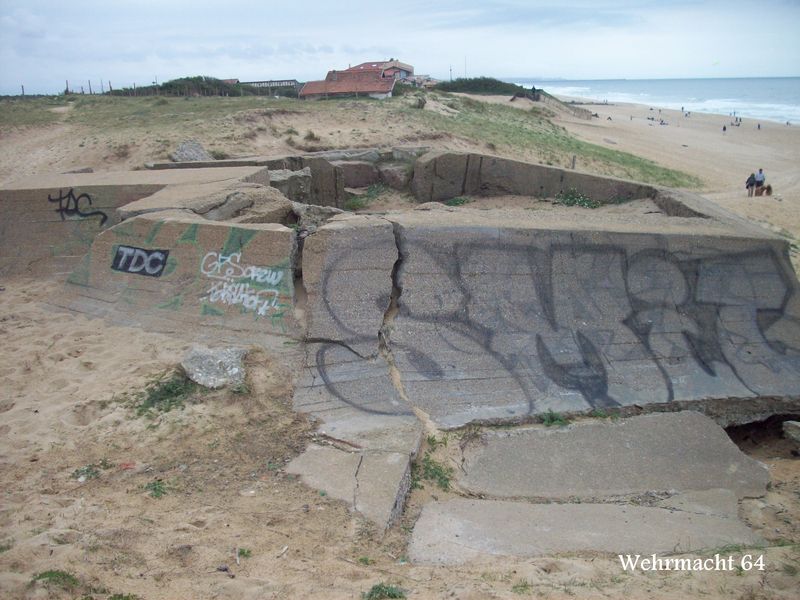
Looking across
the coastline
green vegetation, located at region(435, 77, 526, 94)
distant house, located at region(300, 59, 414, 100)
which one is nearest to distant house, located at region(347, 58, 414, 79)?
green vegetation, located at region(435, 77, 526, 94)

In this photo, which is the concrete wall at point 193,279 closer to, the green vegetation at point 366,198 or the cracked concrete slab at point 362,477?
the cracked concrete slab at point 362,477

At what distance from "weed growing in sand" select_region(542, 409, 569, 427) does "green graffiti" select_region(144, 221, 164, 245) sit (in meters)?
4.24

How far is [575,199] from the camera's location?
9406 millimetres

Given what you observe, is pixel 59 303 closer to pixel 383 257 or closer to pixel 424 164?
pixel 383 257

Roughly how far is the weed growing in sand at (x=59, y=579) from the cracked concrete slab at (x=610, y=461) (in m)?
2.64

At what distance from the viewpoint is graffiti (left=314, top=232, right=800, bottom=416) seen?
5547 mm

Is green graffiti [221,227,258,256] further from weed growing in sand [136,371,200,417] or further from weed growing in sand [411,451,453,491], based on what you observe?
weed growing in sand [411,451,453,491]

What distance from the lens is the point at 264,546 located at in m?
3.53

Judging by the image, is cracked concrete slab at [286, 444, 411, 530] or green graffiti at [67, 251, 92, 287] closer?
cracked concrete slab at [286, 444, 411, 530]

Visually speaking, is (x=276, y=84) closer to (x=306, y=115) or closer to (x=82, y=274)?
(x=306, y=115)

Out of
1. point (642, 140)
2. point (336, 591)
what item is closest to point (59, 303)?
point (336, 591)

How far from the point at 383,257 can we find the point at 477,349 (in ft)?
4.07

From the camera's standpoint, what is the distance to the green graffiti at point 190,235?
6250mm

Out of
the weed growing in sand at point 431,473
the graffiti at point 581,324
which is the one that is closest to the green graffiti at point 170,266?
the graffiti at point 581,324
